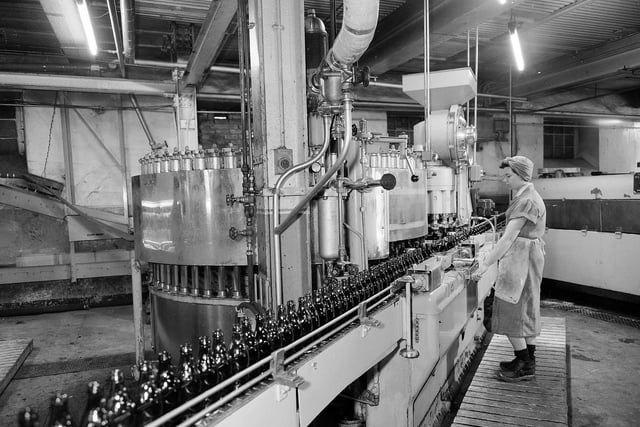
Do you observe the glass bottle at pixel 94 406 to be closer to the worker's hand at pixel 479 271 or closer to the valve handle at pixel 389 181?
the valve handle at pixel 389 181

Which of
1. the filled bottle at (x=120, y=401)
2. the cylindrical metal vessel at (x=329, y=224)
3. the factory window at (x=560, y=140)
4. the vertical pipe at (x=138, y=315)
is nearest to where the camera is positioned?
the filled bottle at (x=120, y=401)

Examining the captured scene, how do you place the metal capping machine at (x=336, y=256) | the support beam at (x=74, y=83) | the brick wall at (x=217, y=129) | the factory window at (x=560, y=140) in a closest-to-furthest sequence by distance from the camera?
1. the metal capping machine at (x=336, y=256)
2. the support beam at (x=74, y=83)
3. the brick wall at (x=217, y=129)
4. the factory window at (x=560, y=140)

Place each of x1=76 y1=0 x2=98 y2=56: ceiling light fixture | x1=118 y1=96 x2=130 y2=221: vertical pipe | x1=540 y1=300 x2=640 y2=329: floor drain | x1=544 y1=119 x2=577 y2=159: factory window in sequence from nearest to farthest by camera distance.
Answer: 1. x1=76 y1=0 x2=98 y2=56: ceiling light fixture
2. x1=540 y1=300 x2=640 y2=329: floor drain
3. x1=118 y1=96 x2=130 y2=221: vertical pipe
4. x1=544 y1=119 x2=577 y2=159: factory window

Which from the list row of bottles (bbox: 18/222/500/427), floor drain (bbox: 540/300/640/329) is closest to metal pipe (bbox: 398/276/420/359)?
row of bottles (bbox: 18/222/500/427)

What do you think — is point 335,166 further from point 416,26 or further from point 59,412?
point 416,26

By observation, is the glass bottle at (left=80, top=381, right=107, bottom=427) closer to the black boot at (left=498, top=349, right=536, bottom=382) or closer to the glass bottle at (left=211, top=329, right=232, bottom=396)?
the glass bottle at (left=211, top=329, right=232, bottom=396)

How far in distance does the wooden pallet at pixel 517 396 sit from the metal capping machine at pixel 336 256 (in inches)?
8.3

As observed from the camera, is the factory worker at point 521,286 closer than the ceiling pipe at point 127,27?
Yes

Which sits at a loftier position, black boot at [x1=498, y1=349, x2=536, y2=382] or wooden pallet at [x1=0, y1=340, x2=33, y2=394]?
black boot at [x1=498, y1=349, x2=536, y2=382]

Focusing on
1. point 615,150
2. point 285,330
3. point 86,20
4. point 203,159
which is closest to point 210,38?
point 86,20

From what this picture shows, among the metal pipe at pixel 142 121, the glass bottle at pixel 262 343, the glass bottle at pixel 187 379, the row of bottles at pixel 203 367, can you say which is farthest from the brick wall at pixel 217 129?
the glass bottle at pixel 187 379

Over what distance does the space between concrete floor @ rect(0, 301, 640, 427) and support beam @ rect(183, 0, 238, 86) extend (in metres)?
2.87

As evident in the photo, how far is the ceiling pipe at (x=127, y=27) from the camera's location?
332cm

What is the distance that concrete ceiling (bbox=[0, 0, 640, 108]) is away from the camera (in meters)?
3.96
